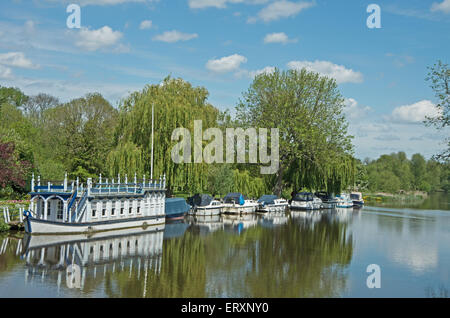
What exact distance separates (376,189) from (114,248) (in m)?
116

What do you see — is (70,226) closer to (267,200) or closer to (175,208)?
(175,208)

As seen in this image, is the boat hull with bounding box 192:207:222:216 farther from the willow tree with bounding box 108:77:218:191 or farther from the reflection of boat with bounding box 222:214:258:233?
the willow tree with bounding box 108:77:218:191

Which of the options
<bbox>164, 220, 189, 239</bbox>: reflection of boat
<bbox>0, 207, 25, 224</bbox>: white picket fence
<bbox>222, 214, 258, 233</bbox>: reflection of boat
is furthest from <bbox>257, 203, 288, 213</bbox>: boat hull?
<bbox>0, 207, 25, 224</bbox>: white picket fence

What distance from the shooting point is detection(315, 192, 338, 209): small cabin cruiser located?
77.2m

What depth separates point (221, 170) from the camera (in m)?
64.1

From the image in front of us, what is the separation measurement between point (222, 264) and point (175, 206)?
71.1 ft

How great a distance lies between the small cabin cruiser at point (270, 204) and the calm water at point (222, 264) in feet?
60.2

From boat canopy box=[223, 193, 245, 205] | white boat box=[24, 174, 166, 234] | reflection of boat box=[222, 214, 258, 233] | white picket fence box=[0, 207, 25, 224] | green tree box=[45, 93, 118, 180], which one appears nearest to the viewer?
white boat box=[24, 174, 166, 234]

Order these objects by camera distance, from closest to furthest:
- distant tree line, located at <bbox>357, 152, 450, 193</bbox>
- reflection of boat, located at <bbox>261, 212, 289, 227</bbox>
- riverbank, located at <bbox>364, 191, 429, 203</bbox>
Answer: reflection of boat, located at <bbox>261, 212, 289, 227</bbox> → riverbank, located at <bbox>364, 191, 429, 203</bbox> → distant tree line, located at <bbox>357, 152, 450, 193</bbox>

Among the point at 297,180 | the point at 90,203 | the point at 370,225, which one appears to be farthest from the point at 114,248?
the point at 297,180

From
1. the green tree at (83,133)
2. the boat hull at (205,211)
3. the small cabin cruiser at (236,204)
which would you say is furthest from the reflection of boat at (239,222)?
the green tree at (83,133)

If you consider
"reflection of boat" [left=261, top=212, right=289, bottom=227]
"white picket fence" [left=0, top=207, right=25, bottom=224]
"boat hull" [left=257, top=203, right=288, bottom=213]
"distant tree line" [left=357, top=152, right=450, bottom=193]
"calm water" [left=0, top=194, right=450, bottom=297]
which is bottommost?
"calm water" [left=0, top=194, right=450, bottom=297]

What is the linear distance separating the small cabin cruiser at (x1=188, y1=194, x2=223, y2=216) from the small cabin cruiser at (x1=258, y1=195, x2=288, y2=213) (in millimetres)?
8870

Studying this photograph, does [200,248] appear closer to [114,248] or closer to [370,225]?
[114,248]
